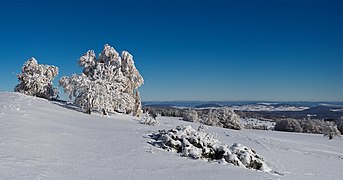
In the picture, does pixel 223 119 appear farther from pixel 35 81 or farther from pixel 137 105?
pixel 35 81

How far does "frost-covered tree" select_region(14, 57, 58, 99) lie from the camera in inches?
1053

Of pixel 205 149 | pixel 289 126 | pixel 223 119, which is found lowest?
pixel 289 126

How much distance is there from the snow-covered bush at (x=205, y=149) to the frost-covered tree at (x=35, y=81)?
19509mm

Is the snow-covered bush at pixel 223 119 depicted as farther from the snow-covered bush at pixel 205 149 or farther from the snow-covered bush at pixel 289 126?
the snow-covered bush at pixel 205 149

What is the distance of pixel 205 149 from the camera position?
33.0 ft

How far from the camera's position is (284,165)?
34.9 feet

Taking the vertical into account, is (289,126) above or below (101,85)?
below

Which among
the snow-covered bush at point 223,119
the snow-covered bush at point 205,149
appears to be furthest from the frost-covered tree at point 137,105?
the snow-covered bush at point 205,149

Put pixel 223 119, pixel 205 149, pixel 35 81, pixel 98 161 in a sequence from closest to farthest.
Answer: pixel 98 161
pixel 205 149
pixel 35 81
pixel 223 119

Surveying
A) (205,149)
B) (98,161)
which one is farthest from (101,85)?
(98,161)

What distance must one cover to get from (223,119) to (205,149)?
35.4 m

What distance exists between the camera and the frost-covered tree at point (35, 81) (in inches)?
1053

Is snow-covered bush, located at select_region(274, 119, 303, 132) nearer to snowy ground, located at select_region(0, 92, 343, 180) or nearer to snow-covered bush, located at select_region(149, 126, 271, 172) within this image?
snowy ground, located at select_region(0, 92, 343, 180)

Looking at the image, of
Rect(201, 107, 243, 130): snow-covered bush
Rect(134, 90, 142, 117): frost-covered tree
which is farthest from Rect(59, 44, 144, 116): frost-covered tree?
Rect(201, 107, 243, 130): snow-covered bush
